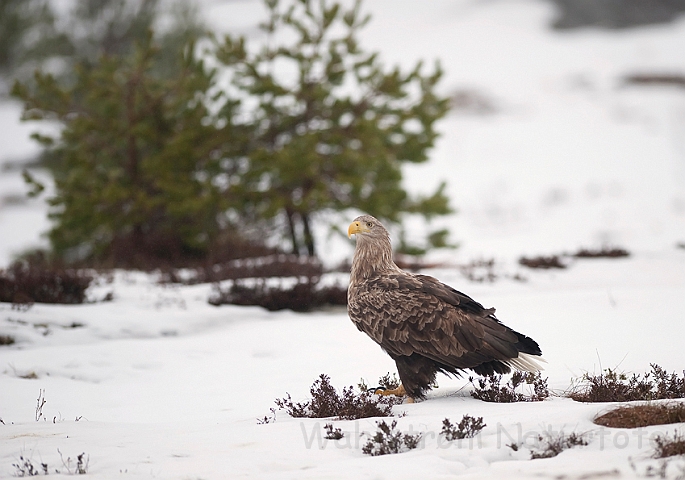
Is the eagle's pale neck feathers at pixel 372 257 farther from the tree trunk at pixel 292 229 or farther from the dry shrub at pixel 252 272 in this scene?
the tree trunk at pixel 292 229

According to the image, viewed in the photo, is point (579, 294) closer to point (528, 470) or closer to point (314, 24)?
point (528, 470)

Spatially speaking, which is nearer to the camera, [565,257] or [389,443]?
[389,443]

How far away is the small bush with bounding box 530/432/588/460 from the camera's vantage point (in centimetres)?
330

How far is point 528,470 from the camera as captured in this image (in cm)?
305

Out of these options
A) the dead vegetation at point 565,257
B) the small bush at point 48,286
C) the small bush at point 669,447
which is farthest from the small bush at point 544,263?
the small bush at point 669,447

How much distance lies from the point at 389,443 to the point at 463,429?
43cm

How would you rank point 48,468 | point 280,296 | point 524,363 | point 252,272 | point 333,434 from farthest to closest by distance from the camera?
point 252,272, point 280,296, point 524,363, point 333,434, point 48,468

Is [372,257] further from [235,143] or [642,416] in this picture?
[235,143]

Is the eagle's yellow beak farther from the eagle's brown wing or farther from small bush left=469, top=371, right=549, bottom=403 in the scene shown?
small bush left=469, top=371, right=549, bottom=403

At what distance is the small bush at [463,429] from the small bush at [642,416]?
681 millimetres

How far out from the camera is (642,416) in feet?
11.8

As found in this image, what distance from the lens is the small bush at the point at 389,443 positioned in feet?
11.7

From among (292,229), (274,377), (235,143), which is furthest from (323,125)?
(274,377)

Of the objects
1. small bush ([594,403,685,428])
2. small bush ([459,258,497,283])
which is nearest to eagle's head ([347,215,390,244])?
small bush ([594,403,685,428])
